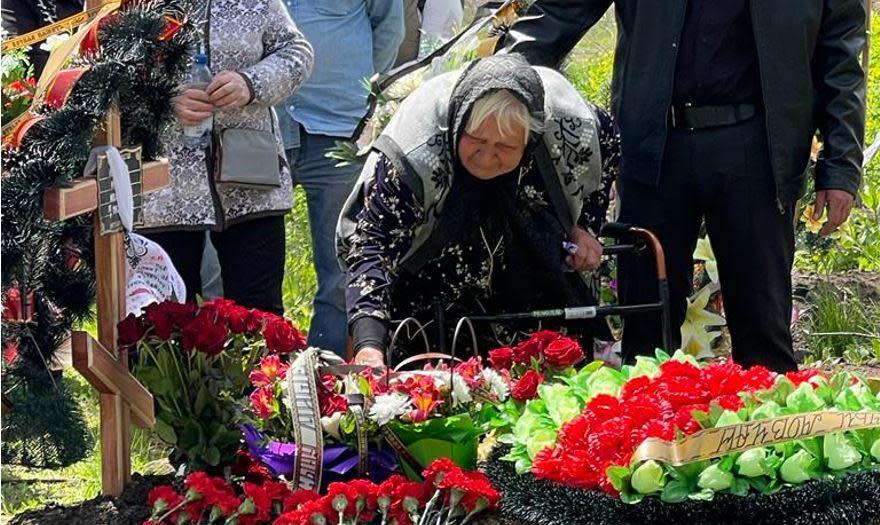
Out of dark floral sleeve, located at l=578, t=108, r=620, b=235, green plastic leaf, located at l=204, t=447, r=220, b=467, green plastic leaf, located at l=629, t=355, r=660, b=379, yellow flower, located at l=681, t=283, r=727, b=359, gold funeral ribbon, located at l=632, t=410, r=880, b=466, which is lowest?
yellow flower, located at l=681, t=283, r=727, b=359

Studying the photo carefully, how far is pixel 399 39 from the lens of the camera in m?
5.75

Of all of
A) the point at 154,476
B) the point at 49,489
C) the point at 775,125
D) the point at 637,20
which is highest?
the point at 637,20

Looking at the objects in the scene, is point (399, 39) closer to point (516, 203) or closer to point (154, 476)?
point (516, 203)

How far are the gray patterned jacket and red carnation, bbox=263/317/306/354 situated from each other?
46.6 inches

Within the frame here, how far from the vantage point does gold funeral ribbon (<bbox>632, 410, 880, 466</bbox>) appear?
108 inches

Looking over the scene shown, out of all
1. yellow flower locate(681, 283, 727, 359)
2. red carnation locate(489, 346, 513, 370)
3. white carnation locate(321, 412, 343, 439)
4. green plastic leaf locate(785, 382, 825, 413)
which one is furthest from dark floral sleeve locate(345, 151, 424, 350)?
yellow flower locate(681, 283, 727, 359)

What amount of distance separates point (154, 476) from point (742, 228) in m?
2.02

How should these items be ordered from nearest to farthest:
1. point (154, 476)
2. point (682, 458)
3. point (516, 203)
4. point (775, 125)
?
point (682, 458), point (154, 476), point (516, 203), point (775, 125)

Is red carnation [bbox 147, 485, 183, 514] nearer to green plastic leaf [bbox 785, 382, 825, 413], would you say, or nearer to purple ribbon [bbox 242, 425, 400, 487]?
purple ribbon [bbox 242, 425, 400, 487]

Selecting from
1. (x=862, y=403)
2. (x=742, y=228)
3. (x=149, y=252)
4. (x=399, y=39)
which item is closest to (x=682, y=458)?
(x=862, y=403)

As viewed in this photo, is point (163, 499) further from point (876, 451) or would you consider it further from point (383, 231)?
point (876, 451)

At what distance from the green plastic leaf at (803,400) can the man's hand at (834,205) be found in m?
1.62

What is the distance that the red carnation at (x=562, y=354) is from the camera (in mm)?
3482

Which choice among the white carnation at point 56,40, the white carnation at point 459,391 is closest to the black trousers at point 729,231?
the white carnation at point 459,391
